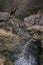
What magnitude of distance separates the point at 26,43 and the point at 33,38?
1.42ft

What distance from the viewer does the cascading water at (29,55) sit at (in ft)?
18.2

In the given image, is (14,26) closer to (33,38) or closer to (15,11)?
(33,38)

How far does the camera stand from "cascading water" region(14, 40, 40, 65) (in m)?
5.56

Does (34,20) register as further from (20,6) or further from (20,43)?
(20,43)

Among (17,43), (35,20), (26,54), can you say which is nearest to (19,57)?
(26,54)

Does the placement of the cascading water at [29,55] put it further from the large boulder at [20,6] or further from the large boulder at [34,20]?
the large boulder at [20,6]

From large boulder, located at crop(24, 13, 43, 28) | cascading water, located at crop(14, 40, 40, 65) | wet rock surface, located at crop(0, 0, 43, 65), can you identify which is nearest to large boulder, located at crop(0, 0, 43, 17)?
large boulder, located at crop(24, 13, 43, 28)

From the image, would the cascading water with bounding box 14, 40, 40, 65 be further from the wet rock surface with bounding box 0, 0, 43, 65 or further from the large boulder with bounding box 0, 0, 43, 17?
the large boulder with bounding box 0, 0, 43, 17

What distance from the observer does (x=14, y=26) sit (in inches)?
286

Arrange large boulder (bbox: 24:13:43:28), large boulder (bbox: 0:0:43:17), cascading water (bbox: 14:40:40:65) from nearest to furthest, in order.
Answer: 1. cascading water (bbox: 14:40:40:65)
2. large boulder (bbox: 24:13:43:28)
3. large boulder (bbox: 0:0:43:17)

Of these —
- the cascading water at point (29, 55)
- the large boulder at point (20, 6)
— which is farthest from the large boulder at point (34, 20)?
the cascading water at point (29, 55)

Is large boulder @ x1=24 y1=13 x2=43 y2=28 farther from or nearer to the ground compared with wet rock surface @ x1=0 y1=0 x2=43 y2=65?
nearer to the ground

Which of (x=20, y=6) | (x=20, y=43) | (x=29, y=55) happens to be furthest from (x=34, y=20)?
(x=29, y=55)

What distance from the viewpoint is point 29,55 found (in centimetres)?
576
